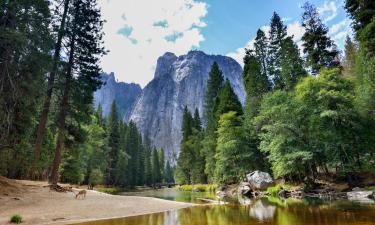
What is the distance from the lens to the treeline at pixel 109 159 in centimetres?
4221

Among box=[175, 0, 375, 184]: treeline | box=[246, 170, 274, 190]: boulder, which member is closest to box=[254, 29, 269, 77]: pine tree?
box=[175, 0, 375, 184]: treeline

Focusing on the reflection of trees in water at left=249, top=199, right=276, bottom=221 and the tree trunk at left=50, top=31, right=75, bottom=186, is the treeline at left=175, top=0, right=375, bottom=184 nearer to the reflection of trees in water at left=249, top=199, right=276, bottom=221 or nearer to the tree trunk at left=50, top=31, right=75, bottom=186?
the reflection of trees in water at left=249, top=199, right=276, bottom=221

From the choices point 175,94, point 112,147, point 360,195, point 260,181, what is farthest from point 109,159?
point 175,94

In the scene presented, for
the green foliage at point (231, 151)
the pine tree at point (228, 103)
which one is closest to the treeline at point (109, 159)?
the green foliage at point (231, 151)

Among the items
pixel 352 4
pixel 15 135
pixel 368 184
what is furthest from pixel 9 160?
pixel 352 4

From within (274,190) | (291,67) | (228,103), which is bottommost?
(274,190)

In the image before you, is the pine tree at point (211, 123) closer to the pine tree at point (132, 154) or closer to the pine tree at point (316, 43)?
the pine tree at point (316, 43)

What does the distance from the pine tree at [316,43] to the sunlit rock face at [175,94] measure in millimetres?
126354

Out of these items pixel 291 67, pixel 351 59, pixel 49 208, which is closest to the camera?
pixel 49 208

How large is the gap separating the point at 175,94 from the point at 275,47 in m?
134

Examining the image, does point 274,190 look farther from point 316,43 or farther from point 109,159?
point 109,159

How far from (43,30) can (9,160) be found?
43.2ft

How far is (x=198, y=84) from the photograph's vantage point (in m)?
166

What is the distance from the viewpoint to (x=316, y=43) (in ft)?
107
